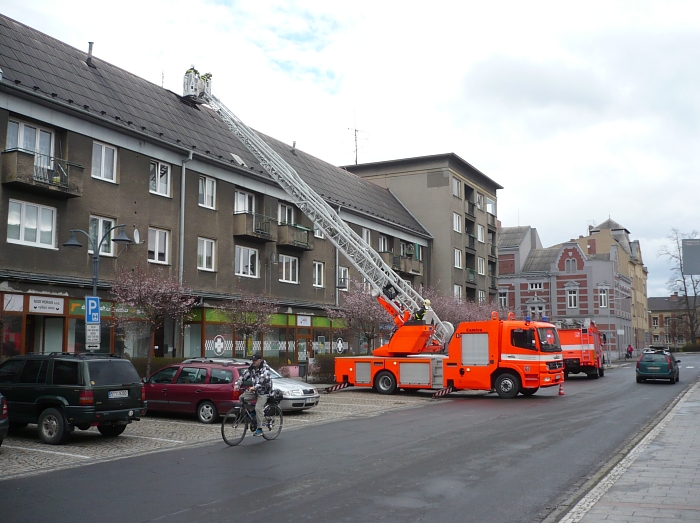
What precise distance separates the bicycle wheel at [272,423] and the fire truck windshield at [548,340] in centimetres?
1291

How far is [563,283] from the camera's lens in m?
82.0

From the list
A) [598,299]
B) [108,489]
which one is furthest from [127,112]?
[598,299]

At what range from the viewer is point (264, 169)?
34.3 m

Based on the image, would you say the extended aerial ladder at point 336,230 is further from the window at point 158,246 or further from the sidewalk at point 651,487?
the sidewalk at point 651,487

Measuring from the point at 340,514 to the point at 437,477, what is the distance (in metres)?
2.49

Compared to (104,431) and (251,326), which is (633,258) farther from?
(104,431)

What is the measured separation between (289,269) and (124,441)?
2196 cm

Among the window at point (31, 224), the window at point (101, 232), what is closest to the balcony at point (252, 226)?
the window at point (101, 232)

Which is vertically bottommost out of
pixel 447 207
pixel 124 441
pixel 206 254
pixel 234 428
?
pixel 124 441

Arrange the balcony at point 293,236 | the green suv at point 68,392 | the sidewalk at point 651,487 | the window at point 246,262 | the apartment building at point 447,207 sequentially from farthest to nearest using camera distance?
the apartment building at point 447,207 < the balcony at point 293,236 < the window at point 246,262 < the green suv at point 68,392 < the sidewalk at point 651,487

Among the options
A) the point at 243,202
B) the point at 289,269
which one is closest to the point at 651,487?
the point at 243,202

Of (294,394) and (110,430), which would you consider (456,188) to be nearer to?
(294,394)

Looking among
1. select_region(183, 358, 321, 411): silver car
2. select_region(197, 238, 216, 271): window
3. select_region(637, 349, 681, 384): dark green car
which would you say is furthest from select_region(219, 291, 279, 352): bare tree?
select_region(637, 349, 681, 384): dark green car

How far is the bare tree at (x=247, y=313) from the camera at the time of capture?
29406 millimetres
